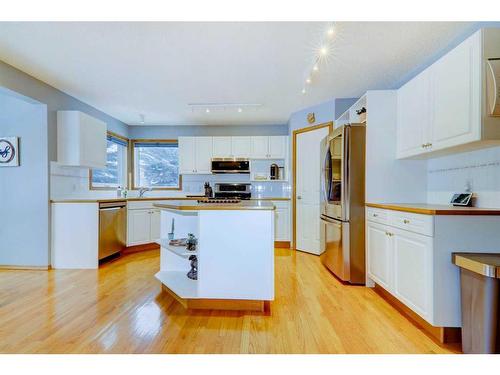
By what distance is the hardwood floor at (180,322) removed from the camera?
5.75ft

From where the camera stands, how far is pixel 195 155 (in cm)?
520

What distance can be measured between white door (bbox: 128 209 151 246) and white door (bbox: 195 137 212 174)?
4.18ft

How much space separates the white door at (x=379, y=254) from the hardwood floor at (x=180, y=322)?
0.20m

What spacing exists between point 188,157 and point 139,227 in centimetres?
160

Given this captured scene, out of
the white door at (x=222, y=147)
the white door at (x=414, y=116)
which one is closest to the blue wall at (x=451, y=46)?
the white door at (x=414, y=116)

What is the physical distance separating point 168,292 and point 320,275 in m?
1.78

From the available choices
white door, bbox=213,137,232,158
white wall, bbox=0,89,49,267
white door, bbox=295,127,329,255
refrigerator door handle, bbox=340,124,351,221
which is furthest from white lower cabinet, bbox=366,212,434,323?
white wall, bbox=0,89,49,267

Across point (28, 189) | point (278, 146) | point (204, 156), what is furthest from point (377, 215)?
point (28, 189)

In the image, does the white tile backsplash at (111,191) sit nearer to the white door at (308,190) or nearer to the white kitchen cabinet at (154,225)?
the white door at (308,190)

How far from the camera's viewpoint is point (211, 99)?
3963 millimetres

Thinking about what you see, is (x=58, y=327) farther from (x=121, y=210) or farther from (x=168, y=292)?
(x=121, y=210)

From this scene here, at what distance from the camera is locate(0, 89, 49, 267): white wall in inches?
134

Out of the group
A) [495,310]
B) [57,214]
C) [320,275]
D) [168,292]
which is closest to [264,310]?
[168,292]

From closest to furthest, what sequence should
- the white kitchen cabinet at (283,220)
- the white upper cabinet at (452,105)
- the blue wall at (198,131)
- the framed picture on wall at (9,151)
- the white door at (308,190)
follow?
the white upper cabinet at (452,105) < the framed picture on wall at (9,151) < the white door at (308,190) < the white kitchen cabinet at (283,220) < the blue wall at (198,131)
